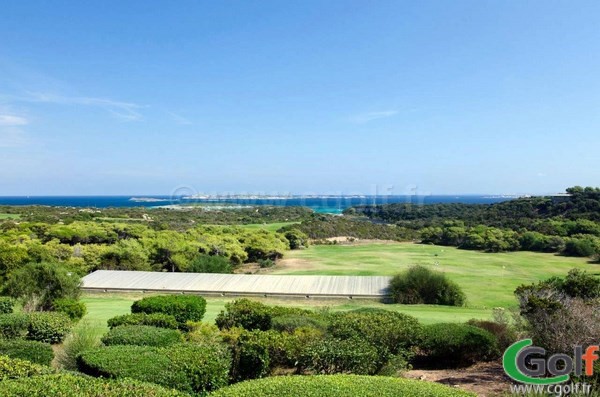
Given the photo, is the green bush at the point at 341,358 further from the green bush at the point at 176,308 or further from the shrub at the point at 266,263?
the shrub at the point at 266,263

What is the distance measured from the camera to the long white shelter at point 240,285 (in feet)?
64.1

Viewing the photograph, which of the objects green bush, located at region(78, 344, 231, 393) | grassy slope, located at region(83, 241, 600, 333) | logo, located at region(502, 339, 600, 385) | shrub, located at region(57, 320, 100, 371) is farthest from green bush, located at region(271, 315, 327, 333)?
grassy slope, located at region(83, 241, 600, 333)

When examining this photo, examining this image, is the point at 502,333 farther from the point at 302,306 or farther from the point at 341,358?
the point at 302,306

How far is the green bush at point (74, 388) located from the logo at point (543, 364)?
17.7 ft

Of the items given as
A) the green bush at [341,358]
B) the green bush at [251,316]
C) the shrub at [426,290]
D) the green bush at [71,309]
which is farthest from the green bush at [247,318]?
the shrub at [426,290]

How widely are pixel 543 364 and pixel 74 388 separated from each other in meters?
7.03

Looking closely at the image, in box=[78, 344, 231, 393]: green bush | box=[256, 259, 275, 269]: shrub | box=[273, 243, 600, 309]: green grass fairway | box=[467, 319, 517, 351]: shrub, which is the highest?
box=[78, 344, 231, 393]: green bush

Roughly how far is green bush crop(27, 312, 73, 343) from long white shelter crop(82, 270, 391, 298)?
9.37 meters

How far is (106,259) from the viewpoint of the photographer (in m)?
29.4

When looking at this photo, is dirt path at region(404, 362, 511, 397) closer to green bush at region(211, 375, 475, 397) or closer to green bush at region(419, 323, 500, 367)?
green bush at region(419, 323, 500, 367)

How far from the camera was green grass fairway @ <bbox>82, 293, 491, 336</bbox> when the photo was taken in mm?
13516

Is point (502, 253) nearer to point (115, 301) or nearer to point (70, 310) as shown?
point (115, 301)

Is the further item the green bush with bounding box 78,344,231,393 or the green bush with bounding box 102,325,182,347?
the green bush with bounding box 102,325,182,347

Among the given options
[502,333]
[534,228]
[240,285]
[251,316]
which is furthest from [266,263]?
[534,228]
